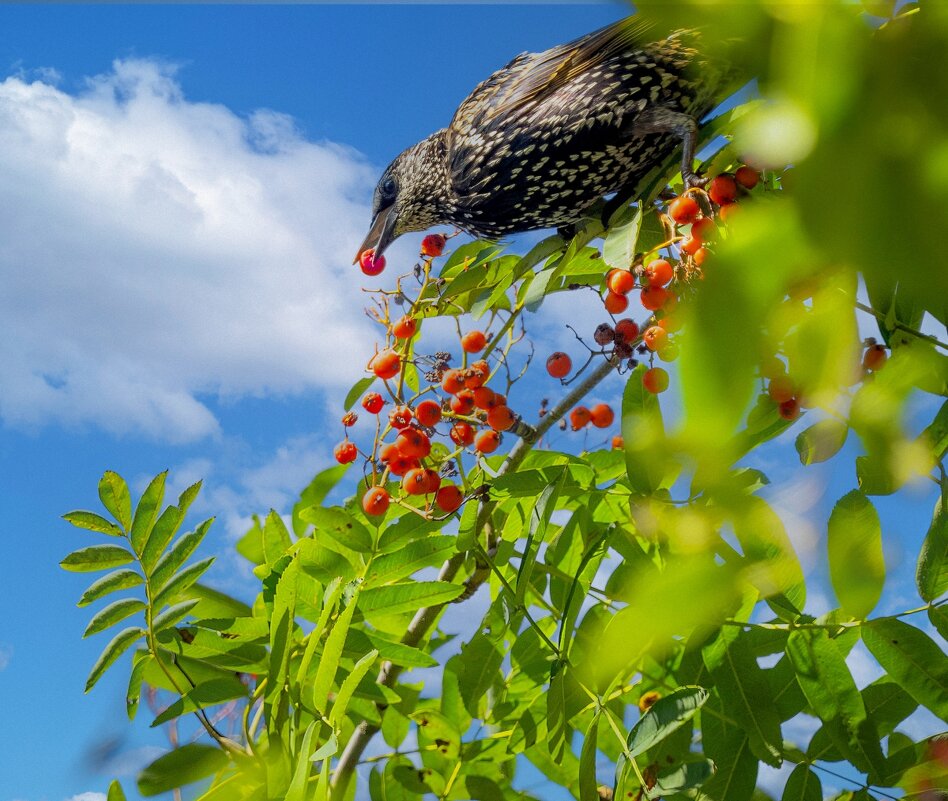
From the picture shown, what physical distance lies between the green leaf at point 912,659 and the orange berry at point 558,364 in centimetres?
79

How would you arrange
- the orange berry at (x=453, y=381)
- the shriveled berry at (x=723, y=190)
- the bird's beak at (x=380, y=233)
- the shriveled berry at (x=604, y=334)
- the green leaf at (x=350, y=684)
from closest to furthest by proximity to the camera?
the green leaf at (x=350, y=684)
the shriveled berry at (x=723, y=190)
the shriveled berry at (x=604, y=334)
the orange berry at (x=453, y=381)
the bird's beak at (x=380, y=233)

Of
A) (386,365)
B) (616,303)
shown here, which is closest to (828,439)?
(616,303)

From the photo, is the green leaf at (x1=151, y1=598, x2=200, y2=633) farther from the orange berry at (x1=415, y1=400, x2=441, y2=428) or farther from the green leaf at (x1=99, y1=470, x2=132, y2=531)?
the orange berry at (x1=415, y1=400, x2=441, y2=428)

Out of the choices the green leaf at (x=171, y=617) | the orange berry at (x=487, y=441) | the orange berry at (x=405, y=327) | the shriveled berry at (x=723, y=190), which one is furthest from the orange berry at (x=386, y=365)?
the shriveled berry at (x=723, y=190)

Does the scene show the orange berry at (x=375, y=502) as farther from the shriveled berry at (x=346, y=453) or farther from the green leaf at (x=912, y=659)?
the green leaf at (x=912, y=659)

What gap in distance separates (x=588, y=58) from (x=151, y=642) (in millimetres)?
1269

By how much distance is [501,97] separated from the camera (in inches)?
71.8

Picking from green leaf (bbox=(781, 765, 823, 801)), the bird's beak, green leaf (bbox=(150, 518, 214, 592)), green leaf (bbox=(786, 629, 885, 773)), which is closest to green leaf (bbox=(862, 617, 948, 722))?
green leaf (bbox=(786, 629, 885, 773))

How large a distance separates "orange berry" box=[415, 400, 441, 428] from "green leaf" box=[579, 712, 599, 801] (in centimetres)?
63

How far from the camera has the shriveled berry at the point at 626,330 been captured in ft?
4.68

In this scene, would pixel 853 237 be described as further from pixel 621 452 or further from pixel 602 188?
pixel 602 188

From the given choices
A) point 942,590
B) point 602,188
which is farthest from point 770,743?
point 602,188

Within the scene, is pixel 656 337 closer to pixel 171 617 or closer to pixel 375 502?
pixel 375 502

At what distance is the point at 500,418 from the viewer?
1549 millimetres
